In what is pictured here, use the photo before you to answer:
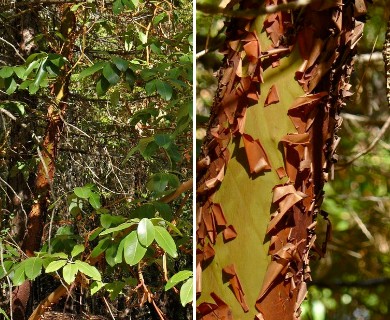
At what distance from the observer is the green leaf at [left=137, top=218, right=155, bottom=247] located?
828 mm

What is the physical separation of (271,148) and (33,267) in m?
0.68

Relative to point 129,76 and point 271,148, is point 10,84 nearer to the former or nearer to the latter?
point 129,76

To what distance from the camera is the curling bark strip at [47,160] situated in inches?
61.1

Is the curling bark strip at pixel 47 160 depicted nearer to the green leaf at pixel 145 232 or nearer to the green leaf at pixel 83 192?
the green leaf at pixel 83 192

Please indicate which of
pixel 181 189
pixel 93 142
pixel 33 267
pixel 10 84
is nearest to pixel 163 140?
pixel 181 189

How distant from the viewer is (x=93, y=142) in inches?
64.6

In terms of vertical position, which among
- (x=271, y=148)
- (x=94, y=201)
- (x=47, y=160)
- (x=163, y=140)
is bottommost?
(x=47, y=160)

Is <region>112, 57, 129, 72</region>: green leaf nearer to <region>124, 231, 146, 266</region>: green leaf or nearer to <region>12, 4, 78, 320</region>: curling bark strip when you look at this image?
<region>124, 231, 146, 266</region>: green leaf

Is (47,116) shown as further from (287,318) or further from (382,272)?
(287,318)

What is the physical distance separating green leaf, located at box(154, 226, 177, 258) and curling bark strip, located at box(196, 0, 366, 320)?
1.22ft

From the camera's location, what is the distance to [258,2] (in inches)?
17.3

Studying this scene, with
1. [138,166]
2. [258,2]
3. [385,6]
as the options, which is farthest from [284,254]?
[138,166]

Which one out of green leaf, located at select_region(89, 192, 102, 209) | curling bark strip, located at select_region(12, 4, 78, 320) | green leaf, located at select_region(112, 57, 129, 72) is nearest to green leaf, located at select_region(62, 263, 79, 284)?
green leaf, located at select_region(89, 192, 102, 209)

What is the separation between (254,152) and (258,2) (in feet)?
0.37
